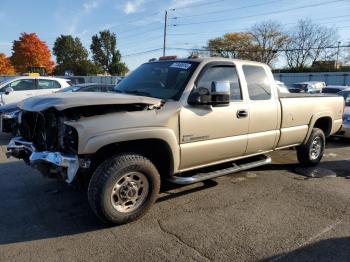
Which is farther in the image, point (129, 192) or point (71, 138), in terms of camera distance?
point (129, 192)

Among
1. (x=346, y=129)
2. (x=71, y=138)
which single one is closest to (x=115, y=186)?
(x=71, y=138)

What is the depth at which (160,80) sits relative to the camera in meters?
5.14

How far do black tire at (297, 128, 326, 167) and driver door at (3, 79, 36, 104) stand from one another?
9993 mm

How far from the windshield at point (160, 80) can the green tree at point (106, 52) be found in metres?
67.3

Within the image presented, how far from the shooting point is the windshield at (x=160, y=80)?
484 centimetres

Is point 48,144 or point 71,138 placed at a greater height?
point 71,138

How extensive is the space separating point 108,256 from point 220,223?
56.0 inches

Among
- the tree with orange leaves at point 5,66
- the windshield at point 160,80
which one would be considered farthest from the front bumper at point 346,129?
the tree with orange leaves at point 5,66

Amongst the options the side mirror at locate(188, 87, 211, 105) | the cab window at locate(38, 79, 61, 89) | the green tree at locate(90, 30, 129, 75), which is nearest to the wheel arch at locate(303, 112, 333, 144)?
the side mirror at locate(188, 87, 211, 105)

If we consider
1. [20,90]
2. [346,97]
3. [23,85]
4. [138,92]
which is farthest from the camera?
[23,85]

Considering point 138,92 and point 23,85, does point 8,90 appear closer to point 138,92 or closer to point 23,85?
point 23,85

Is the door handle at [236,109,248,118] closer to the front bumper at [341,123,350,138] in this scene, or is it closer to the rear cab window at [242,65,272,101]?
the rear cab window at [242,65,272,101]

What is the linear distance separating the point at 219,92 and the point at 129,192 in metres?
1.66

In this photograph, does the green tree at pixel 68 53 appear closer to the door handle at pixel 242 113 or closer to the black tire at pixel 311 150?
the black tire at pixel 311 150
